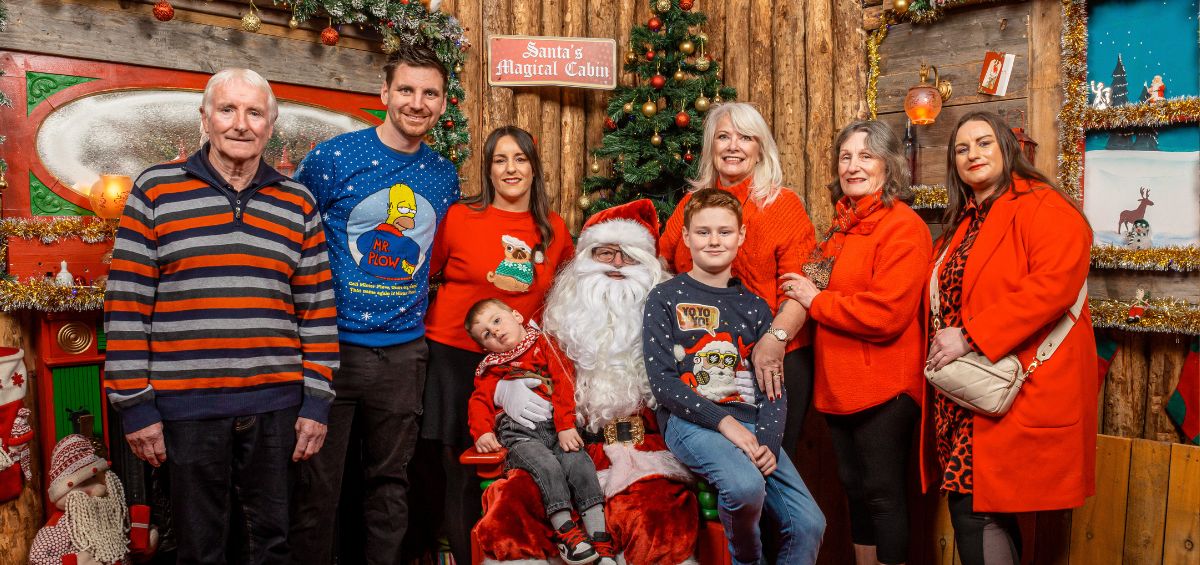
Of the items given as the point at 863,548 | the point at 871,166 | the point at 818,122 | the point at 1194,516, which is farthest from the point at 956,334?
the point at 818,122

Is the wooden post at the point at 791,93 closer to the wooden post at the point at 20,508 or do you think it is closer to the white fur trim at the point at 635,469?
the white fur trim at the point at 635,469

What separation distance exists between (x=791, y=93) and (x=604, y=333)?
2.38 metres

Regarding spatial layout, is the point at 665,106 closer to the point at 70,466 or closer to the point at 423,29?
the point at 423,29

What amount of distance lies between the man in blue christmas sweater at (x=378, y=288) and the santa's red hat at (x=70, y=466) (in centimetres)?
101

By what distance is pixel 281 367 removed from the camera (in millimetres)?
2697

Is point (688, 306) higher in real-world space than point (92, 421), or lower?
higher

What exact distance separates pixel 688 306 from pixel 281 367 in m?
1.51

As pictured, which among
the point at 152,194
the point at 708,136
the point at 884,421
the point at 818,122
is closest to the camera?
the point at 152,194

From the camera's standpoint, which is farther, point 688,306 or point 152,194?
point 688,306

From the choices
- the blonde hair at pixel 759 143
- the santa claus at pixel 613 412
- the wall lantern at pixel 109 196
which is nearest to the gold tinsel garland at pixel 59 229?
the wall lantern at pixel 109 196

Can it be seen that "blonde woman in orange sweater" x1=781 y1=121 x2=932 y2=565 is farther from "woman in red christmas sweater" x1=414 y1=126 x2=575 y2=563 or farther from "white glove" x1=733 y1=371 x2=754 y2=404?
"woman in red christmas sweater" x1=414 y1=126 x2=575 y2=563

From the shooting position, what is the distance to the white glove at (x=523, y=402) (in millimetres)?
3238

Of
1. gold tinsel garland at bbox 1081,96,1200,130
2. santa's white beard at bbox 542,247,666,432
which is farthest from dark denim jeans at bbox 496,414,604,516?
gold tinsel garland at bbox 1081,96,1200,130

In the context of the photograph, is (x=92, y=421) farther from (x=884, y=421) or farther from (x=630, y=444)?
(x=884, y=421)
